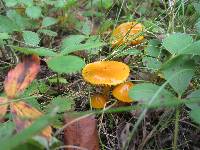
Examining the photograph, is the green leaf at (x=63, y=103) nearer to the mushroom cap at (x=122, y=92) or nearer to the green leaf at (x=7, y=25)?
the mushroom cap at (x=122, y=92)

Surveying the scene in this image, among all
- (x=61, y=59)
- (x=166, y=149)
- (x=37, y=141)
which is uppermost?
(x=61, y=59)

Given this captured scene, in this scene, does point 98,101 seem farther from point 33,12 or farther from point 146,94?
point 33,12

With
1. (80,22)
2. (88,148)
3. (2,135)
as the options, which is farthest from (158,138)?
(80,22)

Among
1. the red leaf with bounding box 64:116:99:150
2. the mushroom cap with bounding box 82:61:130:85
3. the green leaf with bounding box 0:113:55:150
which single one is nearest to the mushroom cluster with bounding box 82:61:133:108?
the mushroom cap with bounding box 82:61:130:85

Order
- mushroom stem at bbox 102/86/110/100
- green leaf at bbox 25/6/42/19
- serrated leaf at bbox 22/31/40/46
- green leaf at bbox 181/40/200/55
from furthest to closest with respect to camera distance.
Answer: green leaf at bbox 25/6/42/19 → serrated leaf at bbox 22/31/40/46 → mushroom stem at bbox 102/86/110/100 → green leaf at bbox 181/40/200/55

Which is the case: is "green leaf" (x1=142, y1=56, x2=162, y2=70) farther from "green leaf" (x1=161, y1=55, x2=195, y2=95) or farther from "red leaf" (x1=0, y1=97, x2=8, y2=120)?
"red leaf" (x1=0, y1=97, x2=8, y2=120)

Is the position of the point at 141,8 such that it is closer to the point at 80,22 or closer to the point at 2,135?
the point at 80,22
